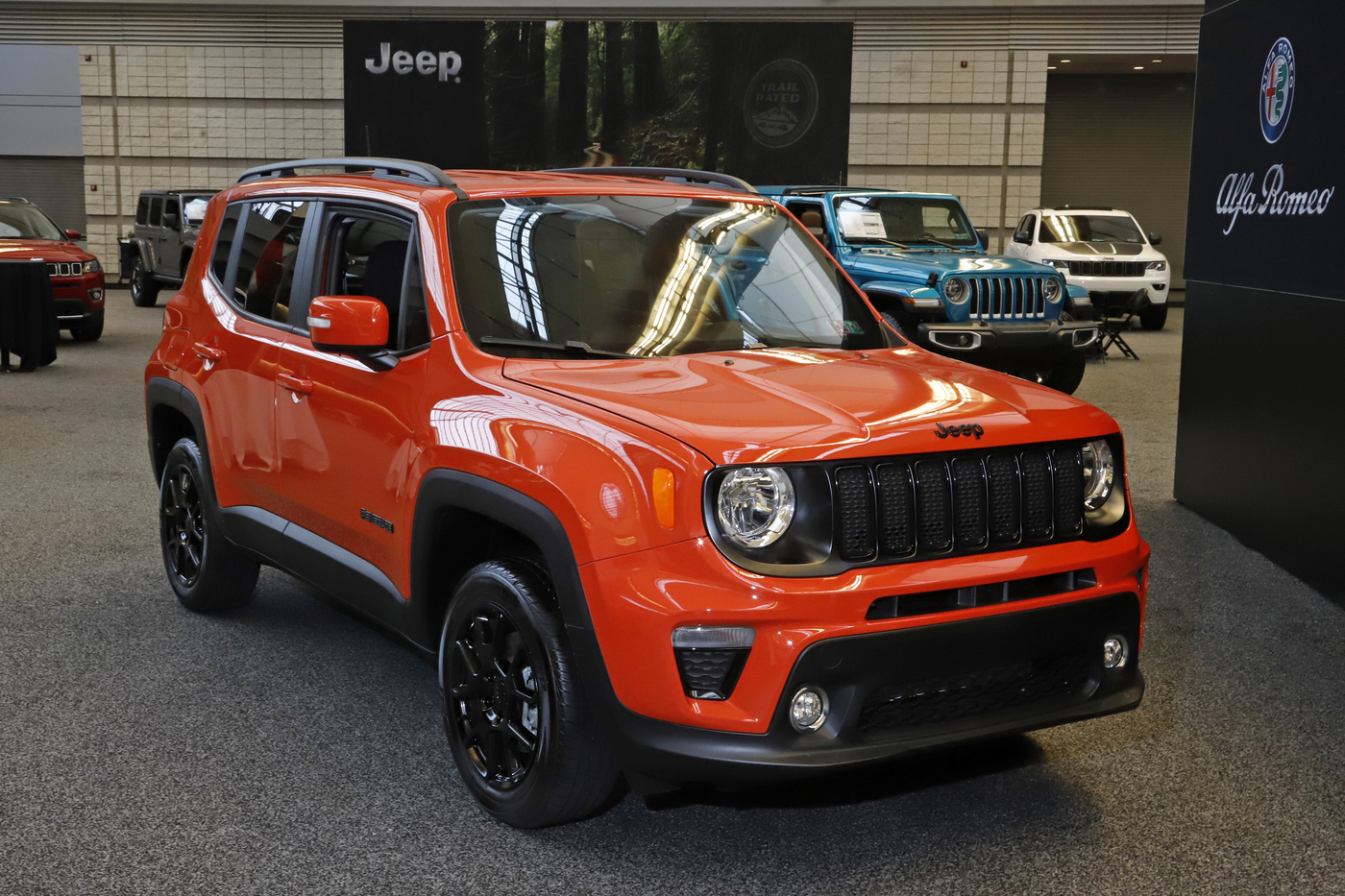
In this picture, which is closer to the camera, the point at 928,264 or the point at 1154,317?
the point at 928,264

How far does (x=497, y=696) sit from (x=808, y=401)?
1116 millimetres

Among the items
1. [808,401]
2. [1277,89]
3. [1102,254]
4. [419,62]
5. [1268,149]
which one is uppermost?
[419,62]

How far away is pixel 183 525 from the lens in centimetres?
527

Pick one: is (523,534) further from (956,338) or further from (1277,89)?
(956,338)

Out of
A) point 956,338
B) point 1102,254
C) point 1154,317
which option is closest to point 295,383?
point 956,338

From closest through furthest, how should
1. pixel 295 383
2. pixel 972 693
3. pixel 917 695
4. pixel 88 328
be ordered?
1. pixel 917 695
2. pixel 972 693
3. pixel 295 383
4. pixel 88 328

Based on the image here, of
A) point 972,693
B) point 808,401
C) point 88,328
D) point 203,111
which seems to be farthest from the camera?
point 203,111

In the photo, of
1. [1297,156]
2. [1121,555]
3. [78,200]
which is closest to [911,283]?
[1297,156]

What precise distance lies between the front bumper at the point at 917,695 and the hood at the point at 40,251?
13.1 m

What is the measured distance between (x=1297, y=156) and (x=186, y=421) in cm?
517

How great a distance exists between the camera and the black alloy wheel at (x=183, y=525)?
514cm

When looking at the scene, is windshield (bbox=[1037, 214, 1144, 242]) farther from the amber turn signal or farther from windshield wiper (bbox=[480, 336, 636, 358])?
the amber turn signal

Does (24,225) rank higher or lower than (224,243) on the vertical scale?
higher

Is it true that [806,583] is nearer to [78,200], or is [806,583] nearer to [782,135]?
[782,135]
